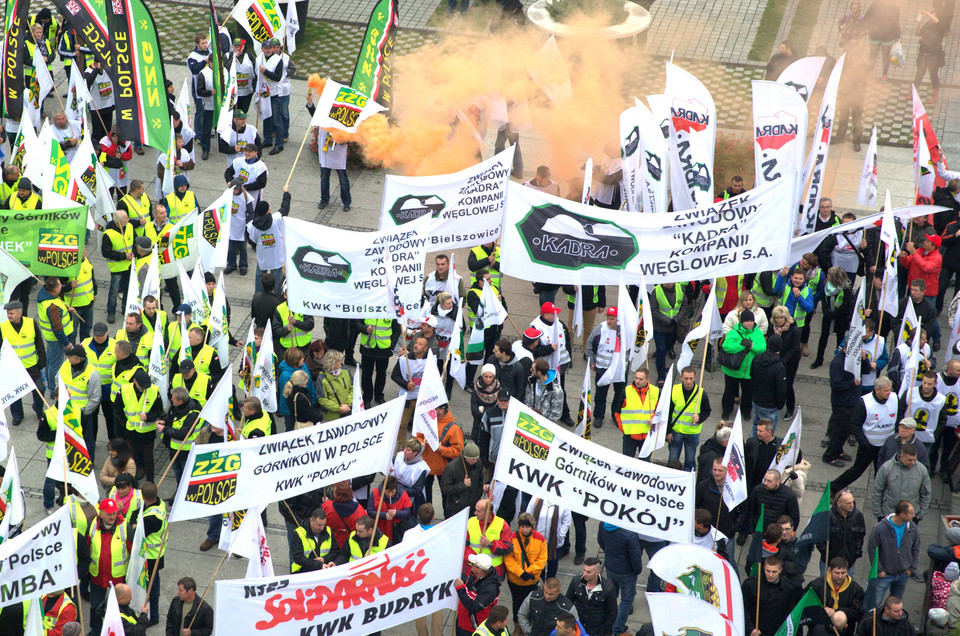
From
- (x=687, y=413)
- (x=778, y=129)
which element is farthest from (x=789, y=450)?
(x=778, y=129)

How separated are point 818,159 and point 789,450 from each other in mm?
4943

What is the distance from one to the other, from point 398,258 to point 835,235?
5.53 m

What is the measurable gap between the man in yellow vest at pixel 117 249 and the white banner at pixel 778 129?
789 cm

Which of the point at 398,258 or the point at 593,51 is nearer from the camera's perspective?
the point at 398,258

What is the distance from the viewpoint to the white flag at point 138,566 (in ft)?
40.2

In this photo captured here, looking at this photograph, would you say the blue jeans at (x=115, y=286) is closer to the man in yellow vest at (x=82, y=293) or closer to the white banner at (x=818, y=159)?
the man in yellow vest at (x=82, y=293)

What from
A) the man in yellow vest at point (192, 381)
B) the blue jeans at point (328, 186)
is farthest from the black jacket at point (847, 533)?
the blue jeans at point (328, 186)

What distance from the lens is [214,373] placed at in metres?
14.8

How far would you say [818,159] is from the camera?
55.0 ft

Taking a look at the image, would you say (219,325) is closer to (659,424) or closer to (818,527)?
(659,424)

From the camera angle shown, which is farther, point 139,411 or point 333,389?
point 333,389

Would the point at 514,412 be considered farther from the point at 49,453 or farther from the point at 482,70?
the point at 482,70

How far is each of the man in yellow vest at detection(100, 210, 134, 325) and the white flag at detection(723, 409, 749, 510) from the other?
319 inches

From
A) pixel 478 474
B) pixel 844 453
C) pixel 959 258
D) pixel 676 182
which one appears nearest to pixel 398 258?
pixel 478 474
